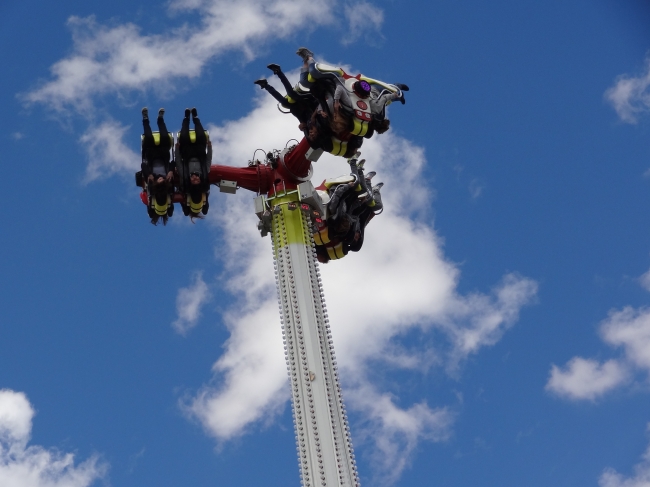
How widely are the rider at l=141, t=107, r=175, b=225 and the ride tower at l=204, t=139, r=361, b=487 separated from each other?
1990mm

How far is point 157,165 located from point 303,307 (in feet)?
26.4

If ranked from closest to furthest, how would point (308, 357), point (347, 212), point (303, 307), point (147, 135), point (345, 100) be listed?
point (308, 357)
point (303, 307)
point (345, 100)
point (147, 135)
point (347, 212)

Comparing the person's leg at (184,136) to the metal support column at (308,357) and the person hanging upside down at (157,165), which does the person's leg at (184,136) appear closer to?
the person hanging upside down at (157,165)

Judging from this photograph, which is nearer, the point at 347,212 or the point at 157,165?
the point at 157,165

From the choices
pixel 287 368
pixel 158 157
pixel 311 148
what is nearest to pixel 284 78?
pixel 311 148

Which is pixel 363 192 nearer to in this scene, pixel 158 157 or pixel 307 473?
pixel 158 157

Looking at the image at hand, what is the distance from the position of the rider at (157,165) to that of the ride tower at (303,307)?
199cm

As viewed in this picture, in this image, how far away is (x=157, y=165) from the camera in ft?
125

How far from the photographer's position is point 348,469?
32.5 m

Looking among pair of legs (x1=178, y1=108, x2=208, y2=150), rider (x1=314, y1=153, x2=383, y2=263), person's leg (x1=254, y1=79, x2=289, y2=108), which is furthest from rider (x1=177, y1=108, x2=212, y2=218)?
rider (x1=314, y1=153, x2=383, y2=263)

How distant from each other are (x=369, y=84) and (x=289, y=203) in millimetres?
5471

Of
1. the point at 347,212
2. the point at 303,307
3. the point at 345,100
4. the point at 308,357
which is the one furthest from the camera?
the point at 347,212

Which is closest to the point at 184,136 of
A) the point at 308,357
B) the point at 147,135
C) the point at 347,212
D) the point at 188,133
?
the point at 188,133

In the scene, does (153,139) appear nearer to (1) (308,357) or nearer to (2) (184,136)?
(2) (184,136)
